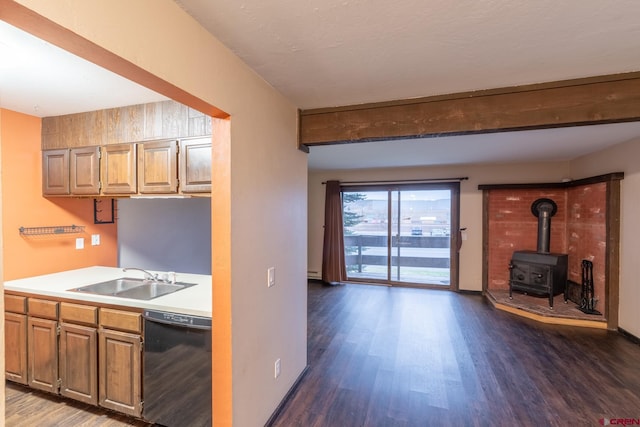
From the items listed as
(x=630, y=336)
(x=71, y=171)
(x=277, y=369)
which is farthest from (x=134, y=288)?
(x=630, y=336)

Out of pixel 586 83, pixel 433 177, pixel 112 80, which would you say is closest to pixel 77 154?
pixel 112 80

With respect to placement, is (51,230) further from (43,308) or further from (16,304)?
(43,308)

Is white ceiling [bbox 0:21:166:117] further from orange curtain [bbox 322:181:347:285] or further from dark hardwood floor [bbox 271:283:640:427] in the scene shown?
orange curtain [bbox 322:181:347:285]

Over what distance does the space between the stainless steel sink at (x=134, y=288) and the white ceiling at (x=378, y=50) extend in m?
1.45

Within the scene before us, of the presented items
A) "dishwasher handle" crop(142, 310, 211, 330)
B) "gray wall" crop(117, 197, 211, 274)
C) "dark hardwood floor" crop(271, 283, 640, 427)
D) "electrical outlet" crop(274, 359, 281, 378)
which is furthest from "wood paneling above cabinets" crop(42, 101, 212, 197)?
"dark hardwood floor" crop(271, 283, 640, 427)

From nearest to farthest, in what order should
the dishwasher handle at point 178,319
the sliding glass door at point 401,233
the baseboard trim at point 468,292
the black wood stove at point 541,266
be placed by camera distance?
1. the dishwasher handle at point 178,319
2. the black wood stove at point 541,266
3. the baseboard trim at point 468,292
4. the sliding glass door at point 401,233

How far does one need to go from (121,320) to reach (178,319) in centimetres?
50

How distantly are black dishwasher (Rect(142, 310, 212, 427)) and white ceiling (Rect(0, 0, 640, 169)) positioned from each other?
160 centimetres

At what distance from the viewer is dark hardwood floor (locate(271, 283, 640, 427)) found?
2121 mm

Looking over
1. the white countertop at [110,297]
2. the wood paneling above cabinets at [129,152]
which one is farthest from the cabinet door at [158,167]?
the white countertop at [110,297]

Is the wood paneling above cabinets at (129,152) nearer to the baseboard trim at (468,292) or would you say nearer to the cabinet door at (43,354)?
the cabinet door at (43,354)

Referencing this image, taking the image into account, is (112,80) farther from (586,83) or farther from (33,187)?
(586,83)

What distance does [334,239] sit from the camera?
19.2 feet

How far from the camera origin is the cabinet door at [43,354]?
2154 millimetres
